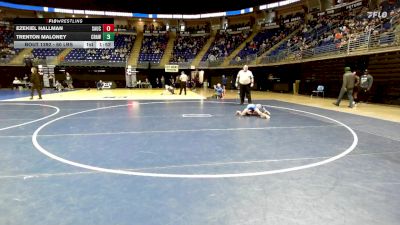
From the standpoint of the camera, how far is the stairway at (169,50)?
121 ft

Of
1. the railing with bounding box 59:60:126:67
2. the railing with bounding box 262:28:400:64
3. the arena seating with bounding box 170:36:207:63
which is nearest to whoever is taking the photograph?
the railing with bounding box 262:28:400:64

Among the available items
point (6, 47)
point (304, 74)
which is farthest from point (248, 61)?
point (6, 47)

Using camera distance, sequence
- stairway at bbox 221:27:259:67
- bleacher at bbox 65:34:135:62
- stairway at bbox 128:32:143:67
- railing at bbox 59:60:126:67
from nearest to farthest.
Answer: railing at bbox 59:60:126:67 → stairway at bbox 221:27:259:67 → bleacher at bbox 65:34:135:62 → stairway at bbox 128:32:143:67

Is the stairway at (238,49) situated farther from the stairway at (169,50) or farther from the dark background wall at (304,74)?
the stairway at (169,50)

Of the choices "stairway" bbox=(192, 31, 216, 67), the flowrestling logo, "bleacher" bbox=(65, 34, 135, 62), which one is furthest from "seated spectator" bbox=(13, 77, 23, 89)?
the flowrestling logo

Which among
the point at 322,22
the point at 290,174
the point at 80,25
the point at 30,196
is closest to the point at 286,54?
the point at 322,22

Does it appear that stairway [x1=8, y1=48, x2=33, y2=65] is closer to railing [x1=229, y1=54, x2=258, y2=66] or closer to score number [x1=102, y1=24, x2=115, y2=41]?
railing [x1=229, y1=54, x2=258, y2=66]

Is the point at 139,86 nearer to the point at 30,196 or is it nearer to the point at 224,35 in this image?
the point at 224,35

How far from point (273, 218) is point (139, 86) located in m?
33.9

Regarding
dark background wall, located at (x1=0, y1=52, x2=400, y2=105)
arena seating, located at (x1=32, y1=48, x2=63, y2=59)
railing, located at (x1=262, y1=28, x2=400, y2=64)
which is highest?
arena seating, located at (x1=32, y1=48, x2=63, y2=59)

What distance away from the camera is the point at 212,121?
8.66 m

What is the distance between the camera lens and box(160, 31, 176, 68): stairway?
3699cm
